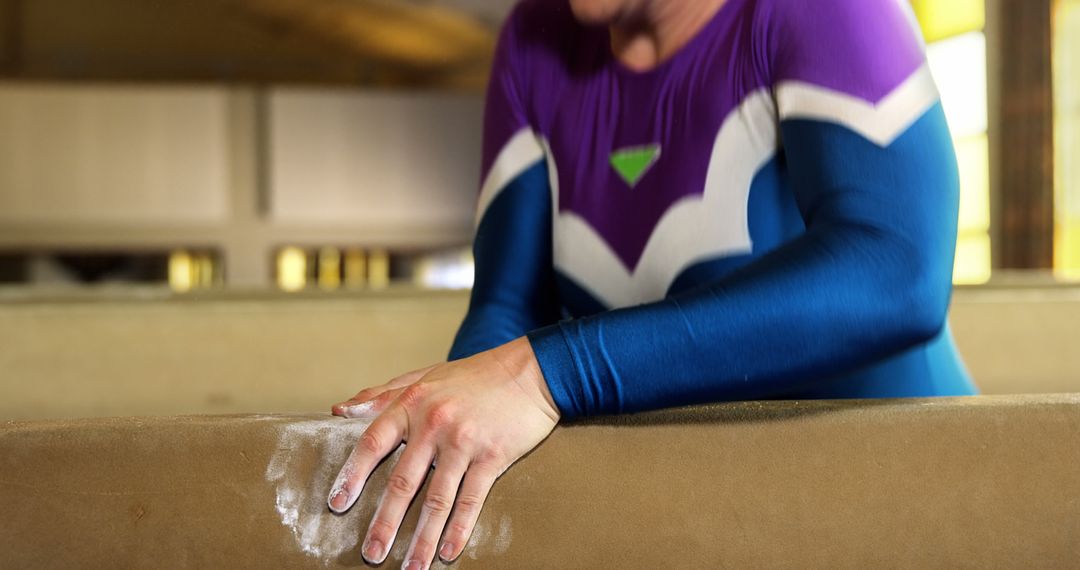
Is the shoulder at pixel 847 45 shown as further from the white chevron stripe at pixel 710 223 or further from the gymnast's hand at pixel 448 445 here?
the gymnast's hand at pixel 448 445

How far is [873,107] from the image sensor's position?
0.76 metres

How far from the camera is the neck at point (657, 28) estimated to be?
0.89 meters

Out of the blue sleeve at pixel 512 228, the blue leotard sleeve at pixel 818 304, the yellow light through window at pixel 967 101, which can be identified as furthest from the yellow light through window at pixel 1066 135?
the blue leotard sleeve at pixel 818 304

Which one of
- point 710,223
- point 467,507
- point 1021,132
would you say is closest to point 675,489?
point 467,507

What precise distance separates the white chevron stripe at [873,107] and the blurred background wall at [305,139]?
1638 millimetres

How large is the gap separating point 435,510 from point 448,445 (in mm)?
37

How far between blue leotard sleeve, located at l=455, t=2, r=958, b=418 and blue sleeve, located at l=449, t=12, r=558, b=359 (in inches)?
11.9

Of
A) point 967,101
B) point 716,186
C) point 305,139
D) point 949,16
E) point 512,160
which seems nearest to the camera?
point 716,186

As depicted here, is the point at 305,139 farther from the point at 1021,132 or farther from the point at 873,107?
the point at 873,107

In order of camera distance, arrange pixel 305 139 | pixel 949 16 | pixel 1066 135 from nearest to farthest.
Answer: pixel 1066 135 → pixel 949 16 → pixel 305 139

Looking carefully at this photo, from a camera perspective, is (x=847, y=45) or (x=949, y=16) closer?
(x=847, y=45)

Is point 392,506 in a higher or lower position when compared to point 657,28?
lower

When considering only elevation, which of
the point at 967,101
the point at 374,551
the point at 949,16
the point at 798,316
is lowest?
the point at 374,551

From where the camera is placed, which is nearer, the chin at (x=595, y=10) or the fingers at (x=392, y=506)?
the fingers at (x=392, y=506)
